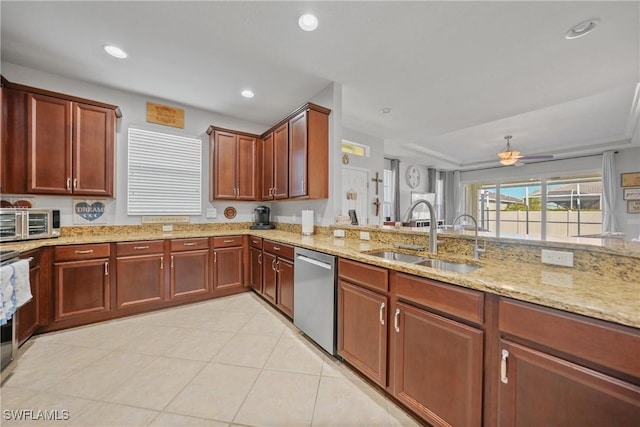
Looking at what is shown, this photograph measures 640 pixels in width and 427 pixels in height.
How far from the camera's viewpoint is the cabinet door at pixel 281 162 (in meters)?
3.28

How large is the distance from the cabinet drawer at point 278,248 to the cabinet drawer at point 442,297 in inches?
53.5

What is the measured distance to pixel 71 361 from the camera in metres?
1.96

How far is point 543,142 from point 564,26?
4878mm

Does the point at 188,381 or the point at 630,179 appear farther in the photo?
the point at 630,179

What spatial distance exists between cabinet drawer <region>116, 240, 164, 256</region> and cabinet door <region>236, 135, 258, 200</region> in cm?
127

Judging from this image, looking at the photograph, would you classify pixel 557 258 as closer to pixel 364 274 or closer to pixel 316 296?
pixel 364 274

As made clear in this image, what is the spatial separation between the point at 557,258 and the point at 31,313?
4095mm

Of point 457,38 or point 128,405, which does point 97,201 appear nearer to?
point 128,405

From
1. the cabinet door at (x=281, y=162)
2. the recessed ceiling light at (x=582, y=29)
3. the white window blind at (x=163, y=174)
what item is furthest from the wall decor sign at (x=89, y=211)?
the recessed ceiling light at (x=582, y=29)

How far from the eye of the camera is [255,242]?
3369 mm

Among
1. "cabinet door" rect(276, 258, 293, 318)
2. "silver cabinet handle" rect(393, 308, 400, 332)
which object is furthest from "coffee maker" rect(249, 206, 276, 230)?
"silver cabinet handle" rect(393, 308, 400, 332)

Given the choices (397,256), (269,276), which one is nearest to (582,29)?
(397,256)

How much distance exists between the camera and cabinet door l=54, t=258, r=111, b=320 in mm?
2389

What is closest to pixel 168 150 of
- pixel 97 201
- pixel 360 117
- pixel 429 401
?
pixel 97 201
